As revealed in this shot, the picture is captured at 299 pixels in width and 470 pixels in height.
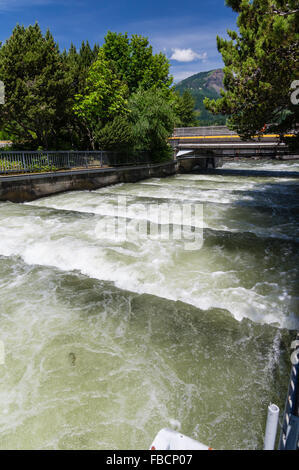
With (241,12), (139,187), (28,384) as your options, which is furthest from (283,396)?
(139,187)

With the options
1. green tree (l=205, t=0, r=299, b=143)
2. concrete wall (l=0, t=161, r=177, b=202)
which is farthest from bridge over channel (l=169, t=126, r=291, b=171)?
green tree (l=205, t=0, r=299, b=143)

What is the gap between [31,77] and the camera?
56.2 ft

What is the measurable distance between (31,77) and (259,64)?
13.7m

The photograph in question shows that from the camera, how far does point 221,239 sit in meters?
9.33

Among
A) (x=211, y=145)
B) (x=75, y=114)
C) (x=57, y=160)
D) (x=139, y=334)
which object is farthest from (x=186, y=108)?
(x=139, y=334)

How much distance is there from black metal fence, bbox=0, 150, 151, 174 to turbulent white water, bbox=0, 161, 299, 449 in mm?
6339

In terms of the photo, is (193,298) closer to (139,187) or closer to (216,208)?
(216,208)

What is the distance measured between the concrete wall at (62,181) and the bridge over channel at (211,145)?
8217 millimetres

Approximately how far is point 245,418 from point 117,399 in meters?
1.55

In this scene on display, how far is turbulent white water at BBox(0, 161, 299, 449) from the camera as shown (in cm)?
331

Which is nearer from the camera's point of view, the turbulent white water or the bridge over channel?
the turbulent white water

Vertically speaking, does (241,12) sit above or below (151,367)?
above

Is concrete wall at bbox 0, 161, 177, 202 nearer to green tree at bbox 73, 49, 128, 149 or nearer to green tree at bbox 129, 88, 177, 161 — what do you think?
green tree at bbox 129, 88, 177, 161

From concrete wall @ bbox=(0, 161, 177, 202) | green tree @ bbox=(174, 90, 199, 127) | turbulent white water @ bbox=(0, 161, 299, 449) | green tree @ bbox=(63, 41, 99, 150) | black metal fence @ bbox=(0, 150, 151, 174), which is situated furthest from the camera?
green tree @ bbox=(174, 90, 199, 127)
